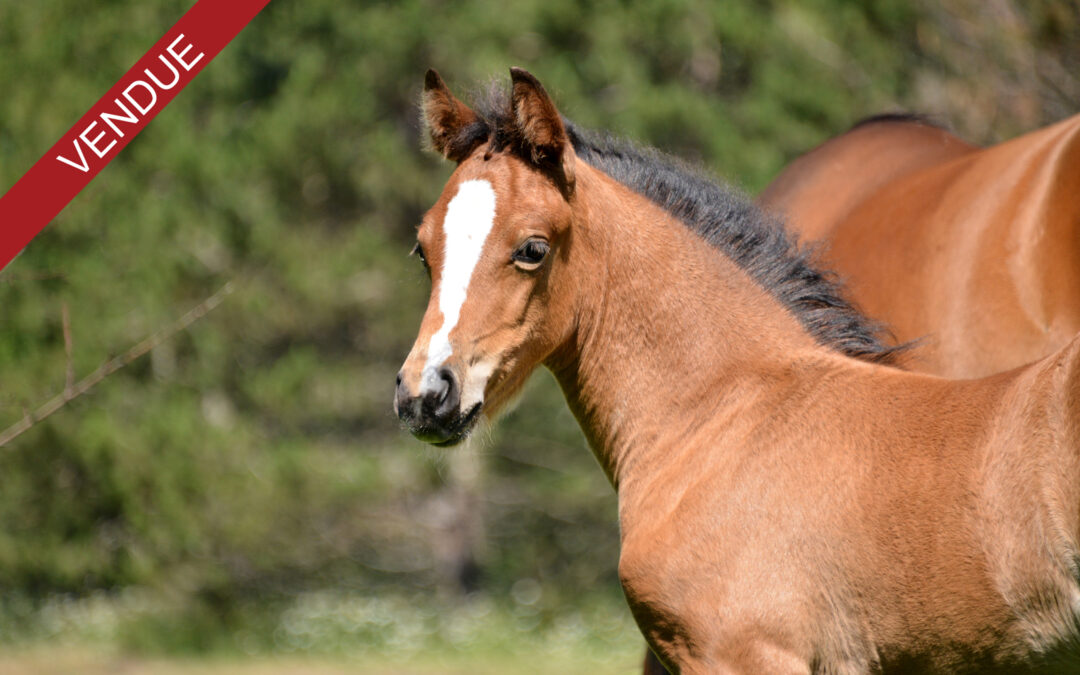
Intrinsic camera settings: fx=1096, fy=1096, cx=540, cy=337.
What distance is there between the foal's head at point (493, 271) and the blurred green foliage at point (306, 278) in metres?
6.77

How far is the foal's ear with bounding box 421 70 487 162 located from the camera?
368 centimetres

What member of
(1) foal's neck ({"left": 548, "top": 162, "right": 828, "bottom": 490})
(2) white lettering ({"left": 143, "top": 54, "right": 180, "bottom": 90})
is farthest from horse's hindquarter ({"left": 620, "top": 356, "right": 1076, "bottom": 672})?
(2) white lettering ({"left": 143, "top": 54, "right": 180, "bottom": 90})

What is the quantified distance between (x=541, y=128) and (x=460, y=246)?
0.47 metres

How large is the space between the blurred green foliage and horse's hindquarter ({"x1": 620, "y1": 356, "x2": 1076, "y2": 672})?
23.9ft

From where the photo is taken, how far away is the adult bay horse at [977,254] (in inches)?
151

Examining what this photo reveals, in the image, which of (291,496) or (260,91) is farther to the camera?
(260,91)

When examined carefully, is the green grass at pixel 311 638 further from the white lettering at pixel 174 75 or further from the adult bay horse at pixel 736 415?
the adult bay horse at pixel 736 415

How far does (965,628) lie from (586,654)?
812 centimetres

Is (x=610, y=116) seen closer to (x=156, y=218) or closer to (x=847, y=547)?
(x=156, y=218)

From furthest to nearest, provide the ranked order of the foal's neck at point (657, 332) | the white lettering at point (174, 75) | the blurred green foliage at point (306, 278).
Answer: the blurred green foliage at point (306, 278) < the white lettering at point (174, 75) < the foal's neck at point (657, 332)

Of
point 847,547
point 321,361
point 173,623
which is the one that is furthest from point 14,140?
point 847,547

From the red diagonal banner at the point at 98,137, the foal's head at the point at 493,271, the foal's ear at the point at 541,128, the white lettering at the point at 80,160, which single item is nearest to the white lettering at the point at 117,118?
the red diagonal banner at the point at 98,137

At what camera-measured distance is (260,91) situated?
11922mm

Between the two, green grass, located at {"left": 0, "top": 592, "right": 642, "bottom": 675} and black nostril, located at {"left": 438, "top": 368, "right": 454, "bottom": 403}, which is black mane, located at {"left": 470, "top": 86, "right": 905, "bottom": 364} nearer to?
black nostril, located at {"left": 438, "top": 368, "right": 454, "bottom": 403}
